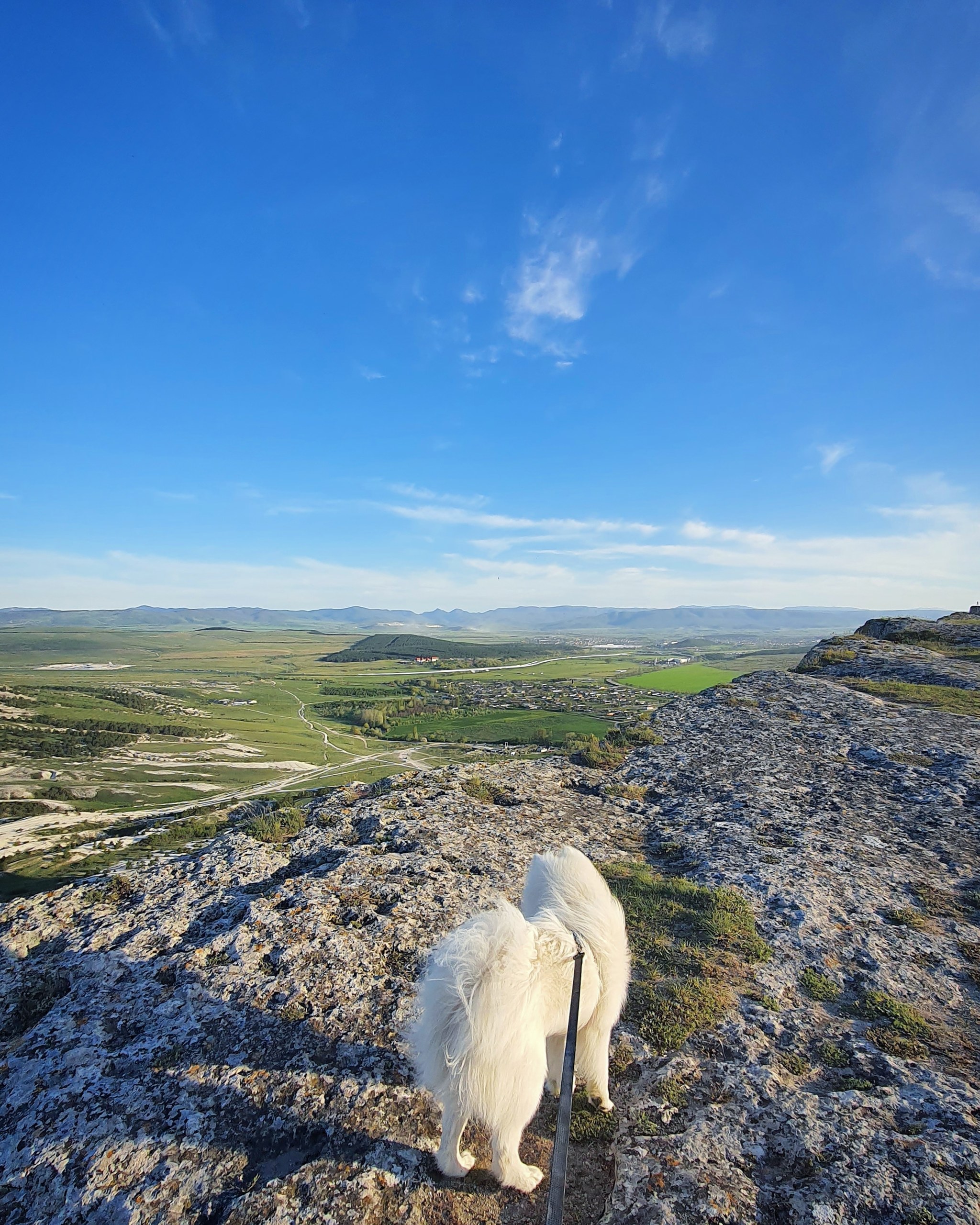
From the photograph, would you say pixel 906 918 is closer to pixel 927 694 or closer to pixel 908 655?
pixel 927 694

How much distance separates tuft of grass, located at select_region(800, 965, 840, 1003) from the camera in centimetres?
499

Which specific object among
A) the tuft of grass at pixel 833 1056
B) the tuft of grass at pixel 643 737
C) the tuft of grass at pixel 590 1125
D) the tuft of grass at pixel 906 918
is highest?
the tuft of grass at pixel 643 737

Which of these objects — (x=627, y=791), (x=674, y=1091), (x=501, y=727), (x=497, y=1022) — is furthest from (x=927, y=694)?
(x=501, y=727)

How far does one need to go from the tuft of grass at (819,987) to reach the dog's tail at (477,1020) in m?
3.28

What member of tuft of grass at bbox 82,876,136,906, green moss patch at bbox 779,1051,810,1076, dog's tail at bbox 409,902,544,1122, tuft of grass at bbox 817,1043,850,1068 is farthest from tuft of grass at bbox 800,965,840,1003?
tuft of grass at bbox 82,876,136,906

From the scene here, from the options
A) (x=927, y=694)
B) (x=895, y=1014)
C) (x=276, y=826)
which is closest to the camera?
(x=895, y=1014)

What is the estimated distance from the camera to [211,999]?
15.4 ft

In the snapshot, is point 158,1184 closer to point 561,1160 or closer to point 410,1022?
point 410,1022

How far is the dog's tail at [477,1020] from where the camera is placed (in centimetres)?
325

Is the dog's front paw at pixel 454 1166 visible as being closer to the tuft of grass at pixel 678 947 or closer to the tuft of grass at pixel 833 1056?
the tuft of grass at pixel 678 947

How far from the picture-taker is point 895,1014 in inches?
184

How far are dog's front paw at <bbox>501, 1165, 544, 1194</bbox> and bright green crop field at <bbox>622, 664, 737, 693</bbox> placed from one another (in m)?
56.8

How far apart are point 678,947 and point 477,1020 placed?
3.52m

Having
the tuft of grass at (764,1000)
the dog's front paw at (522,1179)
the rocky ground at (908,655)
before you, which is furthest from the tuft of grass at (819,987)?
the rocky ground at (908,655)
